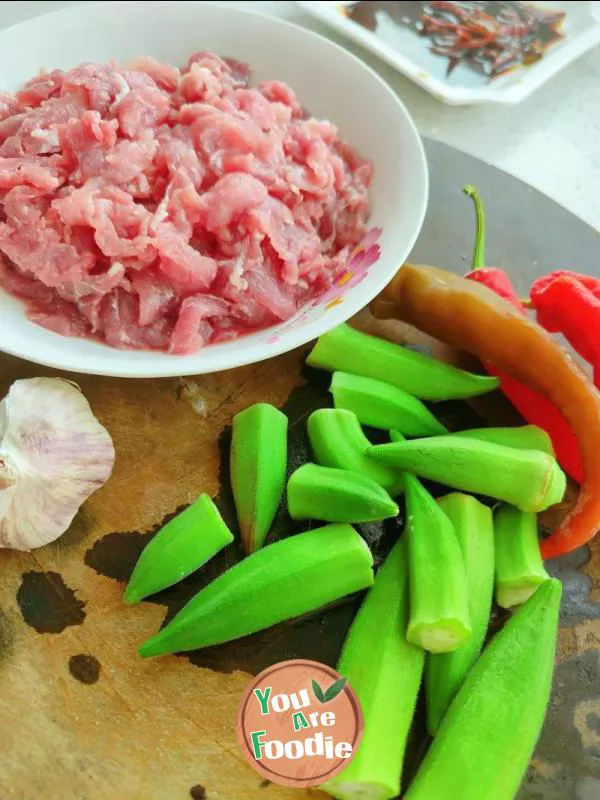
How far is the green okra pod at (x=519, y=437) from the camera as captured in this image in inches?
84.1

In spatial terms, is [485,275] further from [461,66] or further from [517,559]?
[461,66]

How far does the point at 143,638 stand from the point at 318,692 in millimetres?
477

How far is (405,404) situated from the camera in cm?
222

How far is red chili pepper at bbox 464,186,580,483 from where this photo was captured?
7.32ft

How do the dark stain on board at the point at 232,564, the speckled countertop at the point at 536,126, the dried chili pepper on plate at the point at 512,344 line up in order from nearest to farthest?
the dark stain on board at the point at 232,564
the dried chili pepper on plate at the point at 512,344
the speckled countertop at the point at 536,126

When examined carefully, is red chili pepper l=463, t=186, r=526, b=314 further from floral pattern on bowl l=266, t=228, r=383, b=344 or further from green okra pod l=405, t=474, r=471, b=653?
green okra pod l=405, t=474, r=471, b=653

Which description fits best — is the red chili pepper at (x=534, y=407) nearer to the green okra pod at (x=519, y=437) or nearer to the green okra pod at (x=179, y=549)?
the green okra pod at (x=519, y=437)

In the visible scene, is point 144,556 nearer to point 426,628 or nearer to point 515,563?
point 426,628

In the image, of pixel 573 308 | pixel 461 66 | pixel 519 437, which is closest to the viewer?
pixel 519 437

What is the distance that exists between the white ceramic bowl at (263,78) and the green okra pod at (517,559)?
0.78 meters

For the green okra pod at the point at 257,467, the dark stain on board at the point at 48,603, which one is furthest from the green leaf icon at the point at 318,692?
the dark stain on board at the point at 48,603

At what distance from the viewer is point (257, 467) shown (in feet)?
6.67

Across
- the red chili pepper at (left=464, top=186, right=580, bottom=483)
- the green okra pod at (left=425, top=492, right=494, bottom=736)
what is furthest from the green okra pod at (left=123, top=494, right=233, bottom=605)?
the red chili pepper at (left=464, top=186, right=580, bottom=483)

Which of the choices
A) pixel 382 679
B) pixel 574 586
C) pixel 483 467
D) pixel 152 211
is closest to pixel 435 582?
pixel 382 679
